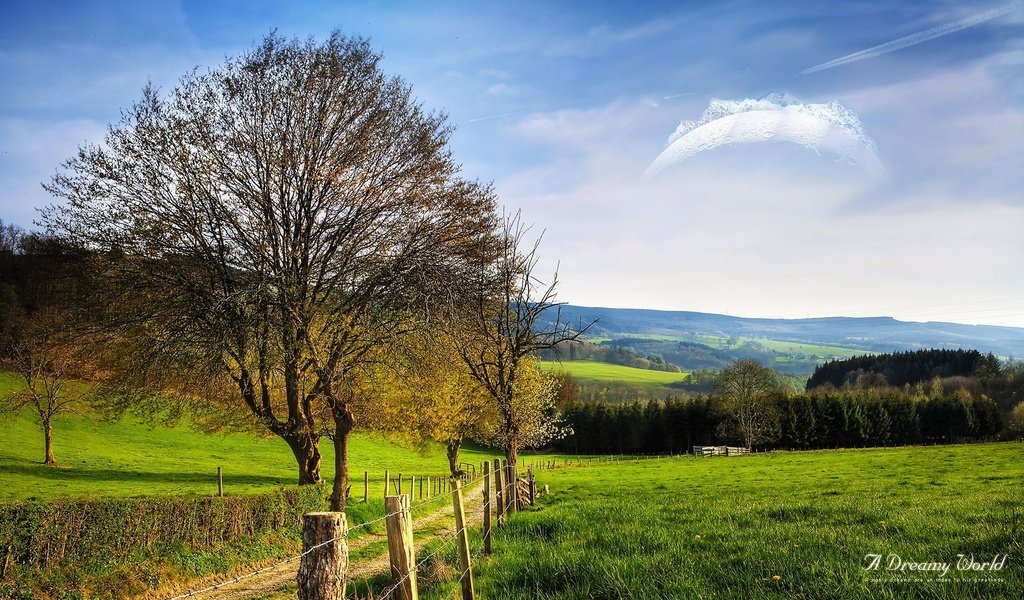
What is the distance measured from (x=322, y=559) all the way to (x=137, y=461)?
39.4 m

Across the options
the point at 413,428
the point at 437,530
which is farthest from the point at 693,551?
the point at 413,428

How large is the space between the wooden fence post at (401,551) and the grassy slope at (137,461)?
18224 millimetres

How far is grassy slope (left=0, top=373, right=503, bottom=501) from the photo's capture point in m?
26.4

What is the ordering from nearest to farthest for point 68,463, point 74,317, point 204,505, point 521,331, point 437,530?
1. point 204,505
2. point 74,317
3. point 437,530
4. point 521,331
5. point 68,463

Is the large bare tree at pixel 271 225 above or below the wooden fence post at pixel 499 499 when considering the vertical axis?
above

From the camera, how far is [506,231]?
70.2 ft

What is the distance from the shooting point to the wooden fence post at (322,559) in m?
5.02

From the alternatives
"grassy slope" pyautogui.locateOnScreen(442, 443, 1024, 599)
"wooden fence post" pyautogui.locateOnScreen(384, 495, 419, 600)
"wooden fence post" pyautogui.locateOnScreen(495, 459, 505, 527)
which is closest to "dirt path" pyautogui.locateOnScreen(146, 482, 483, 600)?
"wooden fence post" pyautogui.locateOnScreen(495, 459, 505, 527)

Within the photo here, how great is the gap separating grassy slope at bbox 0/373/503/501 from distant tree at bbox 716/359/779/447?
41.6 m

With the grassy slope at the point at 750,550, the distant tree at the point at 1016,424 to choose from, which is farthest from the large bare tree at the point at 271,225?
the distant tree at the point at 1016,424

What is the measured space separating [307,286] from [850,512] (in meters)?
14.7

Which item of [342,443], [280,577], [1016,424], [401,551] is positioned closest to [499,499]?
[280,577]

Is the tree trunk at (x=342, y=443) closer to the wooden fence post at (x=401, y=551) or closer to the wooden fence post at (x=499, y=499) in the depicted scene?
the wooden fence post at (x=499, y=499)

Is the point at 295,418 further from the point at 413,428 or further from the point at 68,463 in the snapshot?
the point at 68,463
